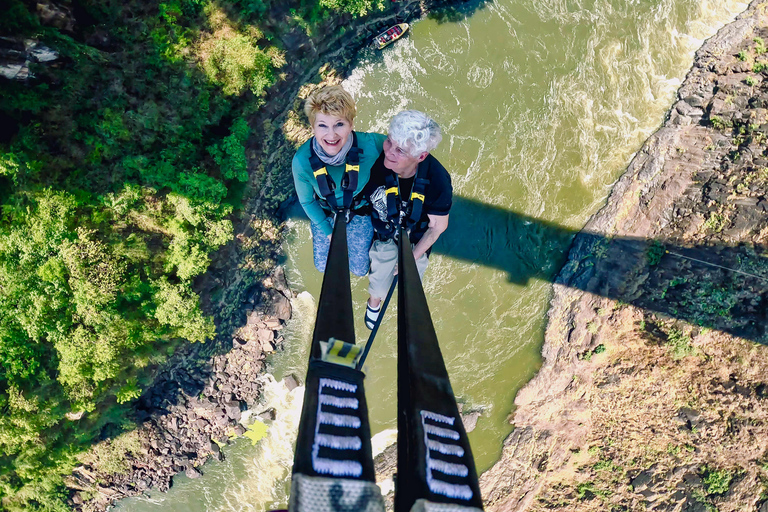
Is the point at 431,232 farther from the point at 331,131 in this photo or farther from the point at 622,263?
the point at 622,263

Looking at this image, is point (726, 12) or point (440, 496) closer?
point (440, 496)

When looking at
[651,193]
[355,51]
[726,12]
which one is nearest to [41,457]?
[355,51]

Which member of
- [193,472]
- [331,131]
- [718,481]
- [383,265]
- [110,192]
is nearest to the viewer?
[331,131]

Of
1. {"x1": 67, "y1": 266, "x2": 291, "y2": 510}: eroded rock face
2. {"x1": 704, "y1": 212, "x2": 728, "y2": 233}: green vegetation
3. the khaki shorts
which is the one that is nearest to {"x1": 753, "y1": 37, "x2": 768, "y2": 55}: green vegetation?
{"x1": 704, "y1": 212, "x2": 728, "y2": 233}: green vegetation

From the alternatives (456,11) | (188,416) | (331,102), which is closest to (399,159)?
(331,102)

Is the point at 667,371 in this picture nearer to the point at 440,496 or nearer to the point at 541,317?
the point at 541,317

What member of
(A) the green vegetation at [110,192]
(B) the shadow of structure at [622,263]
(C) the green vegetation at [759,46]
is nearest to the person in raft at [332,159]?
(A) the green vegetation at [110,192]

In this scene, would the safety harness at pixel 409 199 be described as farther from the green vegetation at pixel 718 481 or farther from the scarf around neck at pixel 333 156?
the green vegetation at pixel 718 481
